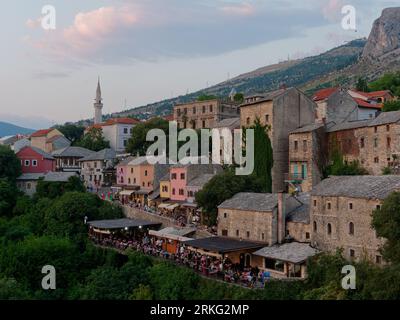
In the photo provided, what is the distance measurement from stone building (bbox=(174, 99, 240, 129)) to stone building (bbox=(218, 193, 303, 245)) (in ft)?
126

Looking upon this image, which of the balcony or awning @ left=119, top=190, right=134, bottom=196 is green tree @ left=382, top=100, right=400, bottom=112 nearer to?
the balcony

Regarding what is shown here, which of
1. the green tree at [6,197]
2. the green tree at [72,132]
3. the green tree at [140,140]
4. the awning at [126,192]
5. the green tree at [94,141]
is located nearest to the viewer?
the green tree at [6,197]

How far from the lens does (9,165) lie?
225ft

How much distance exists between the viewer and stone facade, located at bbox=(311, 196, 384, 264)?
34719 millimetres

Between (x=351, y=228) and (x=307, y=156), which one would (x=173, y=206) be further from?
(x=351, y=228)

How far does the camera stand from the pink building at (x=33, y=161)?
74.0 m

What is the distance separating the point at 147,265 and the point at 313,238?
1368 centimetres

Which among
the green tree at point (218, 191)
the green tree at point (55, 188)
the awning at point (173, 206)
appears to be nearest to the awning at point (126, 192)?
the green tree at point (55, 188)

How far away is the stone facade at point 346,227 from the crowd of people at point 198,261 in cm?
502

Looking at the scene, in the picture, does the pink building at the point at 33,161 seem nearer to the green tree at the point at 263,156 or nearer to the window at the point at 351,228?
the green tree at the point at 263,156

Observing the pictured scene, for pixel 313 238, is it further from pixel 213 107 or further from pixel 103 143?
pixel 103 143

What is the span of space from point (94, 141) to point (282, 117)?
45.6 meters

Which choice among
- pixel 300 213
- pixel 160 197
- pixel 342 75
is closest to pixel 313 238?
pixel 300 213

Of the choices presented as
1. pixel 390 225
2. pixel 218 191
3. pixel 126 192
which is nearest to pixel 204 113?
pixel 126 192
